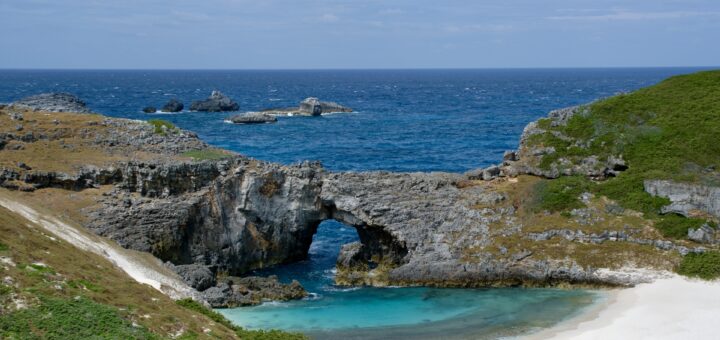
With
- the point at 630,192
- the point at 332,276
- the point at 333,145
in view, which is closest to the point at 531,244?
the point at 630,192

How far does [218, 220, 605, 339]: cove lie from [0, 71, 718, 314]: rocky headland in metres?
1.35

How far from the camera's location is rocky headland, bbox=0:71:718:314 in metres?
47.2

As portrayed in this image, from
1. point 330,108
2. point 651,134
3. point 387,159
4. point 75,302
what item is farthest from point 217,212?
point 330,108

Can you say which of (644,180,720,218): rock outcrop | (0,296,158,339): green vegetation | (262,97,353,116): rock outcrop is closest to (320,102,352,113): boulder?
(262,97,353,116): rock outcrop

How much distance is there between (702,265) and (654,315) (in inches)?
288

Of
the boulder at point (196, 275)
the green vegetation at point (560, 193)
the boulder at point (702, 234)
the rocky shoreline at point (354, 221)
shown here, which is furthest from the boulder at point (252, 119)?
the boulder at point (702, 234)

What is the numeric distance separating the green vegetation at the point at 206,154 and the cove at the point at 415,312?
39.1 ft

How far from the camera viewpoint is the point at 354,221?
2062 inches

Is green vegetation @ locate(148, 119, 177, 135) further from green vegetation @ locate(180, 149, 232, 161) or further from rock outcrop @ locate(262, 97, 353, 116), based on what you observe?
rock outcrop @ locate(262, 97, 353, 116)

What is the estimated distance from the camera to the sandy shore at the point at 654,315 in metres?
37.5

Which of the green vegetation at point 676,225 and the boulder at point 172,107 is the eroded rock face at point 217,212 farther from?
the boulder at point 172,107

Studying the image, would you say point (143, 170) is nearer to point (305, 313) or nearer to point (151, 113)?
point (305, 313)

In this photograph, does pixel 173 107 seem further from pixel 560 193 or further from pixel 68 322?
pixel 68 322

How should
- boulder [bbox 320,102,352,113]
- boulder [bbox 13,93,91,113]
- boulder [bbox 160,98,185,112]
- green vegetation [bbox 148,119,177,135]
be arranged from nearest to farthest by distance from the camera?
1. green vegetation [bbox 148,119,177,135]
2. boulder [bbox 13,93,91,113]
3. boulder [bbox 320,102,352,113]
4. boulder [bbox 160,98,185,112]
